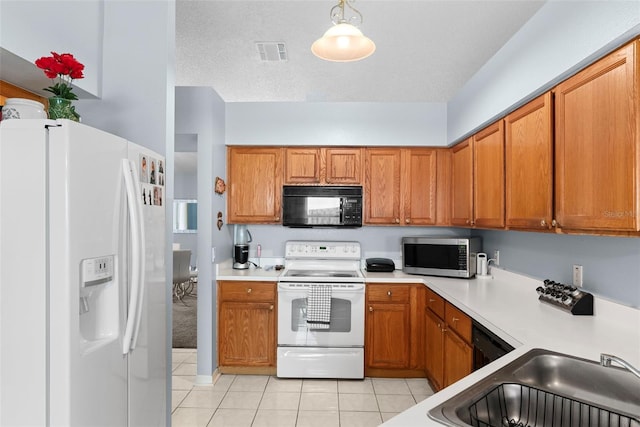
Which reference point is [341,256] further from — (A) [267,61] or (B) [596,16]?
(B) [596,16]

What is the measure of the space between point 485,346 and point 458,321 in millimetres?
454

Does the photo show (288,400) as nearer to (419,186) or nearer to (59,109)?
(419,186)

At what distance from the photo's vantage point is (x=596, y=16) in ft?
5.24

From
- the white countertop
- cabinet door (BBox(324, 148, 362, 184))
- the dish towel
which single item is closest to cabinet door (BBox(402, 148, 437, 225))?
cabinet door (BBox(324, 148, 362, 184))

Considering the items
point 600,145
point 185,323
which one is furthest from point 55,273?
point 185,323

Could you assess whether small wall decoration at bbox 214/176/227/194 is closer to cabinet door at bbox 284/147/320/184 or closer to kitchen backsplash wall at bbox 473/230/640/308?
cabinet door at bbox 284/147/320/184

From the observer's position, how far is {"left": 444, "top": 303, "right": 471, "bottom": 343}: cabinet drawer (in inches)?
90.5

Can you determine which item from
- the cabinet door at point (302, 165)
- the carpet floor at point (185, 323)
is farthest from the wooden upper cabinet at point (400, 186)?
the carpet floor at point (185, 323)

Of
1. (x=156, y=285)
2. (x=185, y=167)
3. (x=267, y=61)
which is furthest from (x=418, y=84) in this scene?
(x=185, y=167)

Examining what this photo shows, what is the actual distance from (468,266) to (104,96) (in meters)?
2.96

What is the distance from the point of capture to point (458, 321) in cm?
246

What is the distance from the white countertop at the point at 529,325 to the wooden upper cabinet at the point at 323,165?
4.60 feet

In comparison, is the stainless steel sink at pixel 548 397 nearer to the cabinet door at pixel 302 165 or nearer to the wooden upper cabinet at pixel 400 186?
the wooden upper cabinet at pixel 400 186

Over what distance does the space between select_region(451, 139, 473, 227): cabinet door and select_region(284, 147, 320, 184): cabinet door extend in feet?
4.35
